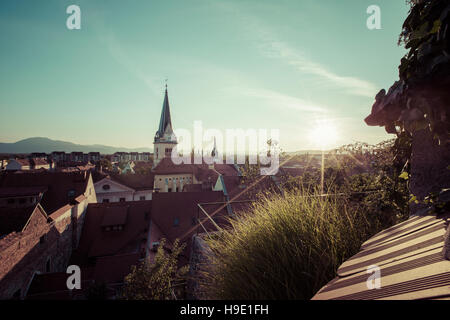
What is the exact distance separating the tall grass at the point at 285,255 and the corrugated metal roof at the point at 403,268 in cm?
52

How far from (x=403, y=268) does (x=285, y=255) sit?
3.39 ft

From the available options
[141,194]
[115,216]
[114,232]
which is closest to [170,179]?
[141,194]

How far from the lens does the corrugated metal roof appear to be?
0.92m

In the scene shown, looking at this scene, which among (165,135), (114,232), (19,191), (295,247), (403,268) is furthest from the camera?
(165,135)

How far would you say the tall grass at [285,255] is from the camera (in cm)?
195

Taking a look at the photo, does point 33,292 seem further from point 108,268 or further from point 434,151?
point 434,151

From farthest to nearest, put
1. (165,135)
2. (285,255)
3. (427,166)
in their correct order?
(165,135)
(427,166)
(285,255)

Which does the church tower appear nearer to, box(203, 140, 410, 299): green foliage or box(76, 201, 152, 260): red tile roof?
box(76, 201, 152, 260): red tile roof

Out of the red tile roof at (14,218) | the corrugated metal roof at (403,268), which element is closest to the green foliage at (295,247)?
the corrugated metal roof at (403,268)

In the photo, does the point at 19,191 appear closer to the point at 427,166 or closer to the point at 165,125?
the point at 427,166

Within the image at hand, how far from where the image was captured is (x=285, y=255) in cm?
204

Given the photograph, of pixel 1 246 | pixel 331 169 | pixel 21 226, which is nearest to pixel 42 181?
pixel 21 226

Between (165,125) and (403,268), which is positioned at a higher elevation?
(165,125)
